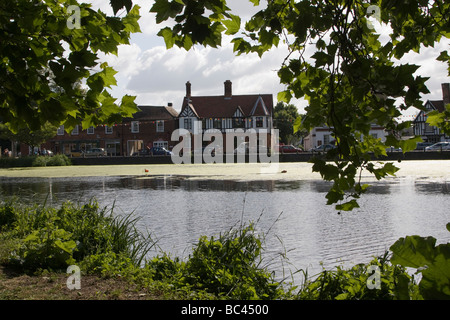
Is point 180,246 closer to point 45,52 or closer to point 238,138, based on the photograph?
point 45,52

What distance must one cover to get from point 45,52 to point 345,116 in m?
2.48

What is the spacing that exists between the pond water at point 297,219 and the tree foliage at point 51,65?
271 cm

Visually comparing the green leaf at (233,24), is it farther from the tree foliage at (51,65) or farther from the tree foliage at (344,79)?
the tree foliage at (51,65)

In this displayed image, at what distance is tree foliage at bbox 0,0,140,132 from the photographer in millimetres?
3238

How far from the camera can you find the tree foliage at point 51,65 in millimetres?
3238

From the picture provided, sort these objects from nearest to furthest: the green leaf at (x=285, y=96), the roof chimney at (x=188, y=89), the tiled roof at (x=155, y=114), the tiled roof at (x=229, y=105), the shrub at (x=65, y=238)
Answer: the green leaf at (x=285, y=96)
the shrub at (x=65, y=238)
the tiled roof at (x=229, y=105)
the tiled roof at (x=155, y=114)
the roof chimney at (x=188, y=89)

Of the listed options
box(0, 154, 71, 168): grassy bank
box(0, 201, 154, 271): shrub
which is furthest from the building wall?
box(0, 201, 154, 271): shrub

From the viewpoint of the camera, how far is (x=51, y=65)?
10.5 feet

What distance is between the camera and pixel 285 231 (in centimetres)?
931

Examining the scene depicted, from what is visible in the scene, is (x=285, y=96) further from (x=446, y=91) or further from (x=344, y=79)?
(x=446, y=91)

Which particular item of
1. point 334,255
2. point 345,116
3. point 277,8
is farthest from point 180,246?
point 345,116

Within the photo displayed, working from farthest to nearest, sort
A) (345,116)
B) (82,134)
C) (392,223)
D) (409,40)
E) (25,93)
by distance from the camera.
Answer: (82,134) < (392,223) < (409,40) < (25,93) < (345,116)

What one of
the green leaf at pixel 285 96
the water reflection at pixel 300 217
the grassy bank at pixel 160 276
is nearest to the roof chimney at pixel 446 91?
the water reflection at pixel 300 217

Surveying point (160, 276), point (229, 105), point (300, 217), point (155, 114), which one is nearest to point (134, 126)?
point (155, 114)
